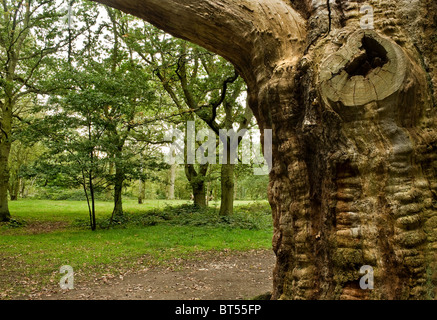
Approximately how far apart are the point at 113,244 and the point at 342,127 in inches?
347

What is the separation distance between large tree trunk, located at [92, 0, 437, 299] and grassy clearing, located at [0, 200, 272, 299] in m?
5.02

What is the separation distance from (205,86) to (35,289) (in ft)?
35.5

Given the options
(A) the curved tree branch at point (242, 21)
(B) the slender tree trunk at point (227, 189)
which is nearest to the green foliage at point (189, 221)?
(B) the slender tree trunk at point (227, 189)

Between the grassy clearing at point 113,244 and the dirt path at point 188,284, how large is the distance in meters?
0.71

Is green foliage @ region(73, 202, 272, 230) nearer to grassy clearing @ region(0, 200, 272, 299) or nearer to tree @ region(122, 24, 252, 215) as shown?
grassy clearing @ region(0, 200, 272, 299)

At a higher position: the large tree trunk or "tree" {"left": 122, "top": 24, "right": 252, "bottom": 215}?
"tree" {"left": 122, "top": 24, "right": 252, "bottom": 215}

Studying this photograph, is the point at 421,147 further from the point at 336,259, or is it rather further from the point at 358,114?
the point at 336,259

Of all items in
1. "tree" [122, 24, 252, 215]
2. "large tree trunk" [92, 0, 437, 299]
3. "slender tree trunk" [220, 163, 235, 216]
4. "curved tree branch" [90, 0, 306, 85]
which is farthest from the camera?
"slender tree trunk" [220, 163, 235, 216]

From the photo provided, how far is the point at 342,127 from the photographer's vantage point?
2611 millimetres

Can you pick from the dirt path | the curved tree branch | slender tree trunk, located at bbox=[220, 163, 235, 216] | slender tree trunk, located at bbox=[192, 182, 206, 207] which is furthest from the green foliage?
the curved tree branch

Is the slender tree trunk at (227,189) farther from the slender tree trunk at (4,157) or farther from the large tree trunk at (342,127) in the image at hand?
the large tree trunk at (342,127)

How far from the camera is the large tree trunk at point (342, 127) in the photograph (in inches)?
96.2

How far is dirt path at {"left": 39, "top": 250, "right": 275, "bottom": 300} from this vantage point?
4906 mm
